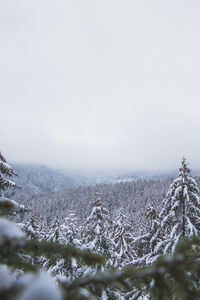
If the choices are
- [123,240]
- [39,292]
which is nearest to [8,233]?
[39,292]

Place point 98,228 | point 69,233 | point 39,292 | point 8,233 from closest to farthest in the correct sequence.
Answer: point 39,292 < point 8,233 < point 69,233 < point 98,228

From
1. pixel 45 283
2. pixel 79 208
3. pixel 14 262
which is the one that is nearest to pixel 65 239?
pixel 14 262

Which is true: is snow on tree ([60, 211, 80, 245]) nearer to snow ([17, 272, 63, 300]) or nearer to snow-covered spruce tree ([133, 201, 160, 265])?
snow-covered spruce tree ([133, 201, 160, 265])

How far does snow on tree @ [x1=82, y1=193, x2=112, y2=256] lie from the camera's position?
1522 cm

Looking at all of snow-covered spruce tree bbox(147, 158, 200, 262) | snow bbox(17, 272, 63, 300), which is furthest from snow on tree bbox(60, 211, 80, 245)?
snow bbox(17, 272, 63, 300)

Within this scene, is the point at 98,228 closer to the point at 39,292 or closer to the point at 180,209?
the point at 180,209

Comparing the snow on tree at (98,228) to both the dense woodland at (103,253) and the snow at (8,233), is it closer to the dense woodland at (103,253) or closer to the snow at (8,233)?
the dense woodland at (103,253)

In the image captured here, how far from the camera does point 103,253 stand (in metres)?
14.5

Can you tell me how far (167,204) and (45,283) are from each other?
12329 mm

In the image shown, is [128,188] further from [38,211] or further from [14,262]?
[14,262]

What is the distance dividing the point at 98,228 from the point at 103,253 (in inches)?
61.3

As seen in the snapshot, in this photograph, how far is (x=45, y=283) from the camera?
756 millimetres

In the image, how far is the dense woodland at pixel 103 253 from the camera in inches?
47.0

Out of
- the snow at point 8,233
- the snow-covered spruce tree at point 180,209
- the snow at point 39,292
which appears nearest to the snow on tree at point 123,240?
the snow-covered spruce tree at point 180,209
